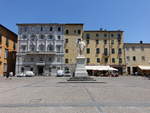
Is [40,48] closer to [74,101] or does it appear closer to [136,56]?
[136,56]

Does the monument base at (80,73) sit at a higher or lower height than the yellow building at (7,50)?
lower

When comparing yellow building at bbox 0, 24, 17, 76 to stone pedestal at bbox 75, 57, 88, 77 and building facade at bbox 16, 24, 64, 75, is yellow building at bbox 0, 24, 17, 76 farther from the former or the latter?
stone pedestal at bbox 75, 57, 88, 77

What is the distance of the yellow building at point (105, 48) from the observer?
167 ft

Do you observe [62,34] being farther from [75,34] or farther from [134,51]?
[134,51]

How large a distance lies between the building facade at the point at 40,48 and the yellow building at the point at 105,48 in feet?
30.6

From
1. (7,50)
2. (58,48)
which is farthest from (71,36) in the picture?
(7,50)

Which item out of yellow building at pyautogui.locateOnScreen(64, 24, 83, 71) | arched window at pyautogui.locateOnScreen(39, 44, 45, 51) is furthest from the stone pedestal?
A: arched window at pyautogui.locateOnScreen(39, 44, 45, 51)

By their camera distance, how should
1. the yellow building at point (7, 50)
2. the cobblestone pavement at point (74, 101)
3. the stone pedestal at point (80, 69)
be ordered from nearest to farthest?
the cobblestone pavement at point (74, 101)
the stone pedestal at point (80, 69)
the yellow building at point (7, 50)

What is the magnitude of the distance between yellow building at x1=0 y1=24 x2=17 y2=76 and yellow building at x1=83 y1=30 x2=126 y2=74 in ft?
80.0

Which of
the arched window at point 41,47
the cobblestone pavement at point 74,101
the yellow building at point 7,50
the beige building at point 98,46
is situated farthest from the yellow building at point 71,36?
the cobblestone pavement at point 74,101

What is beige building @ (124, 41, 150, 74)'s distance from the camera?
51031 mm

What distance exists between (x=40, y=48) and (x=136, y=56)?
31.7m

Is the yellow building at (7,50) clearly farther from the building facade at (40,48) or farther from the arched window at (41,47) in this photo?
the arched window at (41,47)

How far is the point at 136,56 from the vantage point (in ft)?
168
